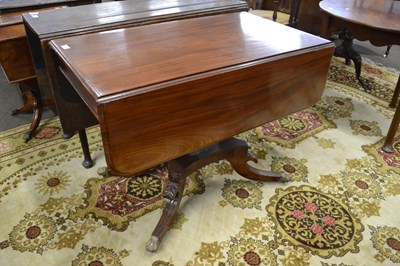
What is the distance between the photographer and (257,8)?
449 cm

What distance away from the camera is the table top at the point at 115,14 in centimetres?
127

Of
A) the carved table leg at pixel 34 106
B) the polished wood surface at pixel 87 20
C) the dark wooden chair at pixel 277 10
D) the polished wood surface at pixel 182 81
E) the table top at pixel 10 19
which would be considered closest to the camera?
the polished wood surface at pixel 182 81

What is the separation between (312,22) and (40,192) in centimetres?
303

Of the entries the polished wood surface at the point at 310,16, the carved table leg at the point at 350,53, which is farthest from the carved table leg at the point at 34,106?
the polished wood surface at the point at 310,16

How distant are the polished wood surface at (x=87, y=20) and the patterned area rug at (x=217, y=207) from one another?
36 cm

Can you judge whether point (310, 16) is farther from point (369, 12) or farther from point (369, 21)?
point (369, 21)

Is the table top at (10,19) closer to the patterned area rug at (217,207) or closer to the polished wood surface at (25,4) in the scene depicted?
the polished wood surface at (25,4)

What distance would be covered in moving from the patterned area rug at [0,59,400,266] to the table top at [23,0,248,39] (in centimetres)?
78

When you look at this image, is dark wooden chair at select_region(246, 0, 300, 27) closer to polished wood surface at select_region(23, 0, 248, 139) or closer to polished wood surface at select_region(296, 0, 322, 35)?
polished wood surface at select_region(296, 0, 322, 35)

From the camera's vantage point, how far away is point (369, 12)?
6.64 feet

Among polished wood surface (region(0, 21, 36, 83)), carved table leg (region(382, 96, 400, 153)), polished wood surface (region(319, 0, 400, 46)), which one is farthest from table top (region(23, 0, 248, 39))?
carved table leg (region(382, 96, 400, 153))

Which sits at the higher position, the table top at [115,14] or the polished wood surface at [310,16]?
the table top at [115,14]

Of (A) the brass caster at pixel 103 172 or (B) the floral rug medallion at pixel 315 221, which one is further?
(A) the brass caster at pixel 103 172

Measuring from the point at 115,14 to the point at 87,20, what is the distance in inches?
5.8
